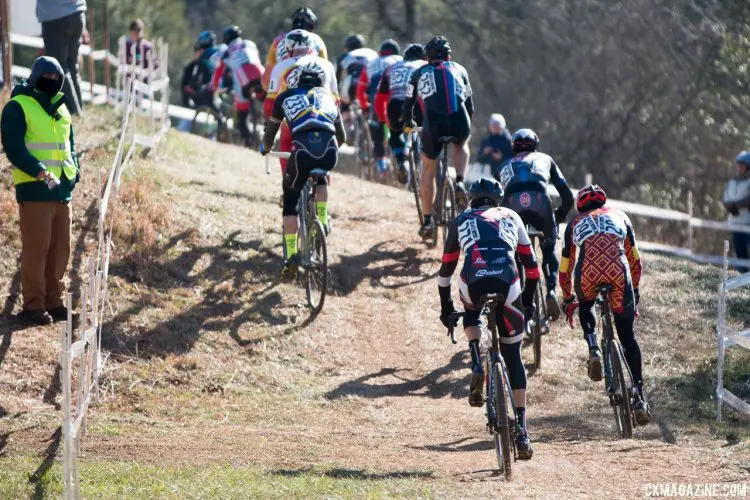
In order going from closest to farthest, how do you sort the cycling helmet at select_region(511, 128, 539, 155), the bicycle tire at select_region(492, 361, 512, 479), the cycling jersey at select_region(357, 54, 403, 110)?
the bicycle tire at select_region(492, 361, 512, 479) < the cycling helmet at select_region(511, 128, 539, 155) < the cycling jersey at select_region(357, 54, 403, 110)

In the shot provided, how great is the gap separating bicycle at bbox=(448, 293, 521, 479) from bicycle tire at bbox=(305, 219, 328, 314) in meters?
3.69

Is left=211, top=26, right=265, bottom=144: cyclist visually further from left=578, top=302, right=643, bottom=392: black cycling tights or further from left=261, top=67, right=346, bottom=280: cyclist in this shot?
left=578, top=302, right=643, bottom=392: black cycling tights

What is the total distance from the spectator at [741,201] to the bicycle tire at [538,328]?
19.8 feet

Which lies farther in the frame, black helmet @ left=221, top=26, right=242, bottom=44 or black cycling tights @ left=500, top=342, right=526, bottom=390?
black helmet @ left=221, top=26, right=242, bottom=44

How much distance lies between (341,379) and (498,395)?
361 centimetres

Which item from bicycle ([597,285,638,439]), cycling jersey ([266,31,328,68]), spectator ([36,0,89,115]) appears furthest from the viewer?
spectator ([36,0,89,115])

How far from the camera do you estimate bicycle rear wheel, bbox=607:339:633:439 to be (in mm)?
10289

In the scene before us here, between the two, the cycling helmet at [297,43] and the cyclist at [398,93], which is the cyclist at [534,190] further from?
the cyclist at [398,93]

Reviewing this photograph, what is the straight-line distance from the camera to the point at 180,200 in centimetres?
1491

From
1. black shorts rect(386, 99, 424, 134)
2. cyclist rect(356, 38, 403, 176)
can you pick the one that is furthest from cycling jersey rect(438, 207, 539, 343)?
cyclist rect(356, 38, 403, 176)

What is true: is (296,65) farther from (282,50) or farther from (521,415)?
(521,415)

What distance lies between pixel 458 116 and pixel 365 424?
4139 millimetres

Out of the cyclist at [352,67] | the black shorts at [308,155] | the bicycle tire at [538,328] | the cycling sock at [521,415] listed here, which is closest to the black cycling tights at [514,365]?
the cycling sock at [521,415]

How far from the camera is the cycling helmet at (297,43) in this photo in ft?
44.3
